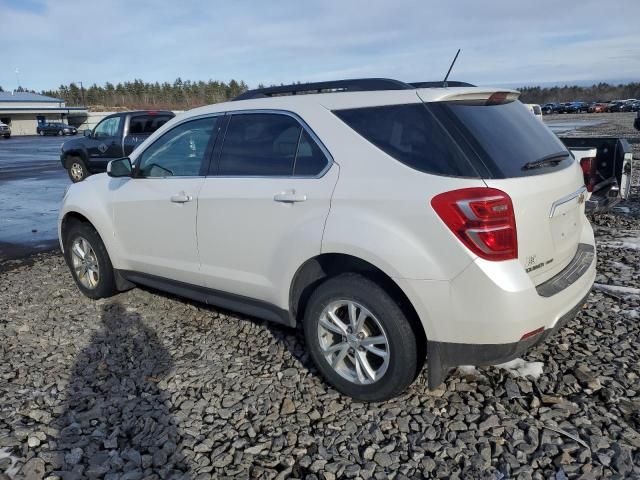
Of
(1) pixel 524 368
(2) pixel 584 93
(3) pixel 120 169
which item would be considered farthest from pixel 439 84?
(2) pixel 584 93

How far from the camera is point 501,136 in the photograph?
9.79ft

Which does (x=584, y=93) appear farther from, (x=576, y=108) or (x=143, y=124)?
(x=143, y=124)

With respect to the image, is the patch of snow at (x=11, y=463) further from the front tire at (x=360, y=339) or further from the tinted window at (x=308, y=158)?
the tinted window at (x=308, y=158)

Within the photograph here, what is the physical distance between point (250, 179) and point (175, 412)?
153 cm

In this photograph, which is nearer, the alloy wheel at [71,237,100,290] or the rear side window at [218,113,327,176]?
the rear side window at [218,113,327,176]

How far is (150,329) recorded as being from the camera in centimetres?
441

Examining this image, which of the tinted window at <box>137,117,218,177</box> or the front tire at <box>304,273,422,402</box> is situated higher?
the tinted window at <box>137,117,218,177</box>

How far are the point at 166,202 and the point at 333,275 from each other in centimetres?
158

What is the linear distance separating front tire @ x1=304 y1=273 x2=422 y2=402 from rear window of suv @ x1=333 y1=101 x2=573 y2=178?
2.52 feet

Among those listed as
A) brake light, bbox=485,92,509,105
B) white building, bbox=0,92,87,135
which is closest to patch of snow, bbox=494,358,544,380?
brake light, bbox=485,92,509,105

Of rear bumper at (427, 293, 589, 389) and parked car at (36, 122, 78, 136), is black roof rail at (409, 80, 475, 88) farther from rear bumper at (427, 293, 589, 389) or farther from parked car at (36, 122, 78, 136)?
parked car at (36, 122, 78, 136)

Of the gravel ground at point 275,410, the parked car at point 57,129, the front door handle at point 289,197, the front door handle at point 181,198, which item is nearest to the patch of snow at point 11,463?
the gravel ground at point 275,410

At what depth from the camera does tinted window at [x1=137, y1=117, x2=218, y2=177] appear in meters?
4.00

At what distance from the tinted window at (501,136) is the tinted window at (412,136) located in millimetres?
86
